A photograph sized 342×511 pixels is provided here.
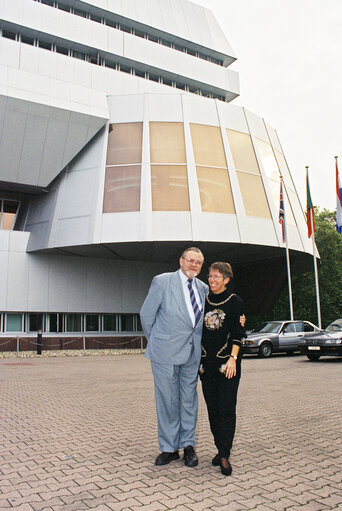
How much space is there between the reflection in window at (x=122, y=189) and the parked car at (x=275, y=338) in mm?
7928

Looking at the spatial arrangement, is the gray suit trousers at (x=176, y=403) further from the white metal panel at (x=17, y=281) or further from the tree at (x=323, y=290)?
the tree at (x=323, y=290)

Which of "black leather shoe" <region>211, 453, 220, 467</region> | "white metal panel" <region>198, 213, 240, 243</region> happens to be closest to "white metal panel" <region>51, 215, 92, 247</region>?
"white metal panel" <region>198, 213, 240, 243</region>

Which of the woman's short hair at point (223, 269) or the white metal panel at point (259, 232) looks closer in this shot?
the woman's short hair at point (223, 269)

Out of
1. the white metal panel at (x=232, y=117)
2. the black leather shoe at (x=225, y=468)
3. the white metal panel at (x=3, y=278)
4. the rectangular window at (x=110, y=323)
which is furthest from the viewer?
the rectangular window at (x=110, y=323)

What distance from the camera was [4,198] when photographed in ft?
83.8

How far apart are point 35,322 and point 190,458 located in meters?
21.8

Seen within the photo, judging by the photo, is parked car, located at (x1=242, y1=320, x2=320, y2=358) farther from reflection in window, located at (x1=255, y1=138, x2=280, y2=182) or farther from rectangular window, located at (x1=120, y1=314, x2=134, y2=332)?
rectangular window, located at (x1=120, y1=314, x2=134, y2=332)

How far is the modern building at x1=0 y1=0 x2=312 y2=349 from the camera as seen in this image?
20953mm

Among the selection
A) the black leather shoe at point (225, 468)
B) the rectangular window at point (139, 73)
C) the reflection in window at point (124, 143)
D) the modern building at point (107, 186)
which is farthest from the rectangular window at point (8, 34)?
the black leather shoe at point (225, 468)

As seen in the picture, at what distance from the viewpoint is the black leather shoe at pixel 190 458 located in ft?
13.9

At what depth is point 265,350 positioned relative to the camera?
18312mm

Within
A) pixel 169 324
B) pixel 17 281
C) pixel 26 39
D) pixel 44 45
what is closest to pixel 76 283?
pixel 17 281

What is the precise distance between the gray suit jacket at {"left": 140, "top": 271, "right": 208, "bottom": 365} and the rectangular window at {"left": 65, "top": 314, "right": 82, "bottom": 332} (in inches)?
863

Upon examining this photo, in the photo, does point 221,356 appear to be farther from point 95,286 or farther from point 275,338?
point 95,286
